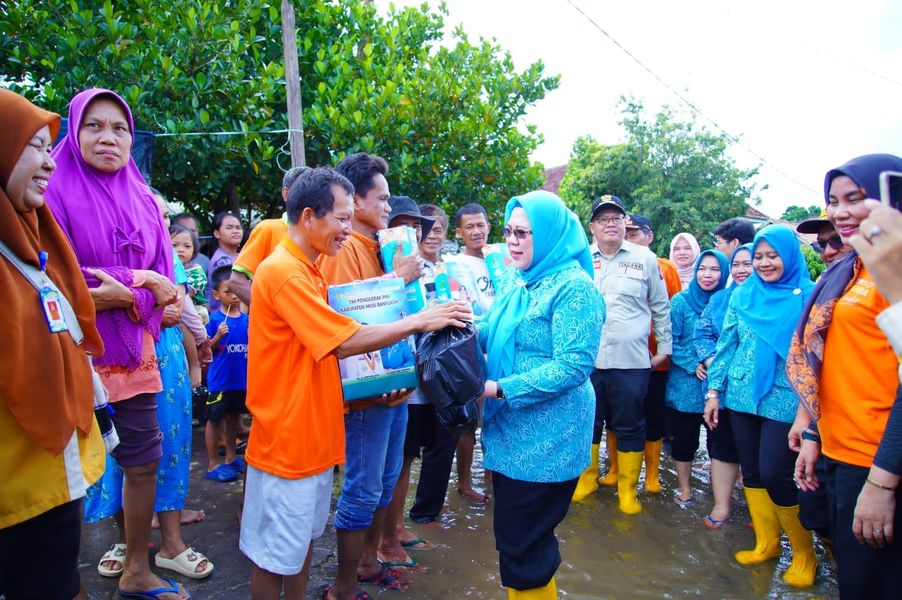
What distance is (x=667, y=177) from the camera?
64.6 ft

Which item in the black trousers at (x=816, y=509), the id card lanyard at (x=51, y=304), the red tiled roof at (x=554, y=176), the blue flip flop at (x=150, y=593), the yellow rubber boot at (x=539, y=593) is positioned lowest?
the blue flip flop at (x=150, y=593)

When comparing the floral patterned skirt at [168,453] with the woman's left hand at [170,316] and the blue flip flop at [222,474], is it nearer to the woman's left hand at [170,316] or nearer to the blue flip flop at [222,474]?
the woman's left hand at [170,316]

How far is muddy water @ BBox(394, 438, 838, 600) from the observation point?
10.3 feet

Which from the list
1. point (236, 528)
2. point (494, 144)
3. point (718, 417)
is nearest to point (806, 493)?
point (718, 417)

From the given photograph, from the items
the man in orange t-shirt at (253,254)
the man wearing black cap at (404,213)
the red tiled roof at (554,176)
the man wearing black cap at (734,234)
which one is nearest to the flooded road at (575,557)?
the man in orange t-shirt at (253,254)

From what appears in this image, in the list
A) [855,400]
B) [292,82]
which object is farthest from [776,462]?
[292,82]

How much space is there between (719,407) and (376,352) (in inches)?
103

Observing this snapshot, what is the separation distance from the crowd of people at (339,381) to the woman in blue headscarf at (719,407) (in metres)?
0.30

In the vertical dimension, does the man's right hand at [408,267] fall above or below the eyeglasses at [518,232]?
below

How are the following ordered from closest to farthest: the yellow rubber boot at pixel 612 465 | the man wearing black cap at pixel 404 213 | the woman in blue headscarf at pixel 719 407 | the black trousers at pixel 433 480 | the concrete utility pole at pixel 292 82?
the man wearing black cap at pixel 404 213 < the black trousers at pixel 433 480 < the woman in blue headscarf at pixel 719 407 < the yellow rubber boot at pixel 612 465 < the concrete utility pole at pixel 292 82

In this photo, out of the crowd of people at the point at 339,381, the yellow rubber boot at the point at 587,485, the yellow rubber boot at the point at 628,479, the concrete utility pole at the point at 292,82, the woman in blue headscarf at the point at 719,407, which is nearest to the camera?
the crowd of people at the point at 339,381

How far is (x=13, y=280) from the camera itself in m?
1.58

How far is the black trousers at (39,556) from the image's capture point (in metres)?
1.67

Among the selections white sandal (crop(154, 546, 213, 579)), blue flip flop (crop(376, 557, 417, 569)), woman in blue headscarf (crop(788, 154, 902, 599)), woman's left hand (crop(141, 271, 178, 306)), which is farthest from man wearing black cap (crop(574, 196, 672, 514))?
woman's left hand (crop(141, 271, 178, 306))
